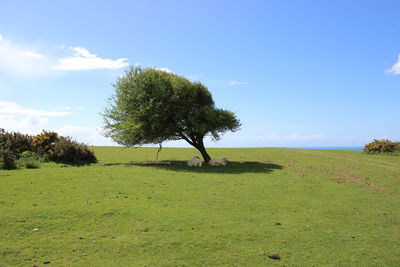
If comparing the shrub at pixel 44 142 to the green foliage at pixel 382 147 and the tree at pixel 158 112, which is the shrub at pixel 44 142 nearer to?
the tree at pixel 158 112

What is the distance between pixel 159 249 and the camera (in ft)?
26.7

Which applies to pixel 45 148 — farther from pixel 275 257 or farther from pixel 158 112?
pixel 275 257

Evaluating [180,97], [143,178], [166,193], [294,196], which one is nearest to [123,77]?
[180,97]

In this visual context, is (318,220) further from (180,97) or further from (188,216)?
(180,97)

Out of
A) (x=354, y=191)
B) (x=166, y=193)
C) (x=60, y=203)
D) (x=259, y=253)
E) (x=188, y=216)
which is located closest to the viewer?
(x=259, y=253)

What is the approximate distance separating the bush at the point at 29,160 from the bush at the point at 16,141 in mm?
912

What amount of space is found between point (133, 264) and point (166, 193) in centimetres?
777

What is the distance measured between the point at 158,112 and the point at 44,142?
43.9 feet

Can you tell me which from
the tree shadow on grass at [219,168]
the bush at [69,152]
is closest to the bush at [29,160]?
the bush at [69,152]

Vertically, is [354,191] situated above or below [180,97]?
below

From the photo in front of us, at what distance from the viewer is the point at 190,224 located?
398 inches

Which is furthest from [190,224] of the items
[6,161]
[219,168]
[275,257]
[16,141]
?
[16,141]

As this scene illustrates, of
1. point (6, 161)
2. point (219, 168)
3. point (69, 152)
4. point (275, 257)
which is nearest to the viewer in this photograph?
point (275, 257)

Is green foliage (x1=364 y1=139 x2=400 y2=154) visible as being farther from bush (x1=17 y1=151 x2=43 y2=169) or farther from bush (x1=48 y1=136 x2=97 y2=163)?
bush (x1=17 y1=151 x2=43 y2=169)
